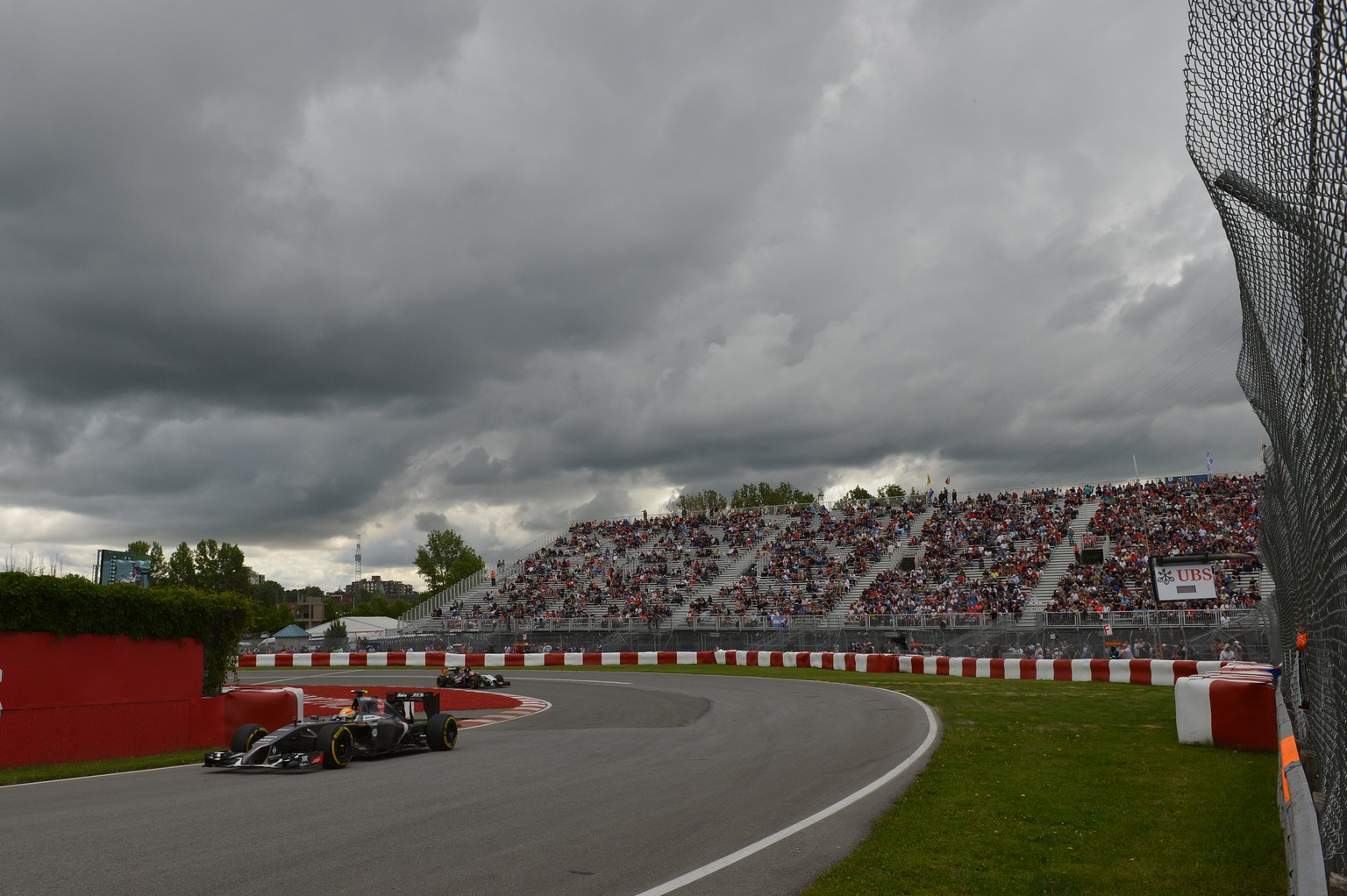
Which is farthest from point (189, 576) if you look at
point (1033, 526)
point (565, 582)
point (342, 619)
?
point (1033, 526)

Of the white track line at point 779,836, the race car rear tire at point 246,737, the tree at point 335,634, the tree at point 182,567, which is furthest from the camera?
the tree at point 182,567

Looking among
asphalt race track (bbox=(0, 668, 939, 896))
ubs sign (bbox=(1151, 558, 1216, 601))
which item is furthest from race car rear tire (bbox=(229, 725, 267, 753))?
ubs sign (bbox=(1151, 558, 1216, 601))

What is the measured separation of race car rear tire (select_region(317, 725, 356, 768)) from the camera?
1305 centimetres

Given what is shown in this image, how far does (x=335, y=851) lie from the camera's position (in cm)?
767

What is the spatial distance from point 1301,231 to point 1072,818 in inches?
259

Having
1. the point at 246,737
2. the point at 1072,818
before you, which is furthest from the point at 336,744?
the point at 1072,818

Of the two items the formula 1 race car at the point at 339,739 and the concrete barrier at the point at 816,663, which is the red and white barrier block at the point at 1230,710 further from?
the formula 1 race car at the point at 339,739

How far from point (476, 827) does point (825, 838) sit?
3.17 m

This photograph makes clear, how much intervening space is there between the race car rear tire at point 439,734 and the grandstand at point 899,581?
75.4 feet

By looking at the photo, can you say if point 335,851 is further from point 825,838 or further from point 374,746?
point 374,746

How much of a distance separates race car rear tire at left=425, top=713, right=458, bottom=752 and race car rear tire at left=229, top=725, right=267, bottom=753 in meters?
2.52

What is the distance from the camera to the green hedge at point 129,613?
16.0 metres

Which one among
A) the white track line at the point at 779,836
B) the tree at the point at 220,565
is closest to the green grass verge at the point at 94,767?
the white track line at the point at 779,836

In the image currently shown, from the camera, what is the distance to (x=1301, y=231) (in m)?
4.08
